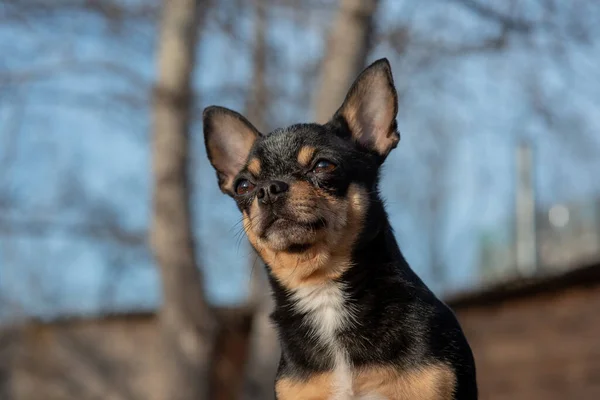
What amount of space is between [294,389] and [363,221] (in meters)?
0.77

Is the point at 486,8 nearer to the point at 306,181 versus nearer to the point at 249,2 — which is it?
the point at 249,2

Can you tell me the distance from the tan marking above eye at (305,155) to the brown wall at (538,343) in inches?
270

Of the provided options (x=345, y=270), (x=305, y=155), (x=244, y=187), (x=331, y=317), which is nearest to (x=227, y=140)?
(x=244, y=187)

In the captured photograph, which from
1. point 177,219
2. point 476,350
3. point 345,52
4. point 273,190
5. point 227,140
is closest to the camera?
point 273,190

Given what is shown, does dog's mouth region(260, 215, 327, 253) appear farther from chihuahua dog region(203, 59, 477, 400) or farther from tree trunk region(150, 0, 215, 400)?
tree trunk region(150, 0, 215, 400)

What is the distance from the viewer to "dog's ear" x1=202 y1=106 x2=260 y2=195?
4973 millimetres

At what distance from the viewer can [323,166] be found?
441cm

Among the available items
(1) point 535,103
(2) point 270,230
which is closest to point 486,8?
(1) point 535,103

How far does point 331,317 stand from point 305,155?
2.36 feet

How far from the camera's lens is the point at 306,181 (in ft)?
14.5

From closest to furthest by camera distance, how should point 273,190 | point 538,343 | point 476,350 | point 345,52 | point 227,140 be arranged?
1. point 273,190
2. point 227,140
3. point 345,52
4. point 538,343
5. point 476,350

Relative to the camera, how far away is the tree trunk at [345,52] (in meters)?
8.66

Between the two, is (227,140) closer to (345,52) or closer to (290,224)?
(290,224)

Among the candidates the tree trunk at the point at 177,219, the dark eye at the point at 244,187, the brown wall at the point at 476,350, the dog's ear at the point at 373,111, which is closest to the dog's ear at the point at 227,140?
the dark eye at the point at 244,187
